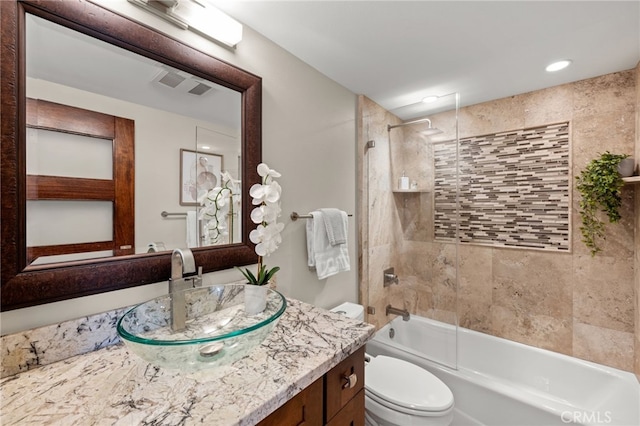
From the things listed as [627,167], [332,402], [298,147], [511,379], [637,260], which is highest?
[298,147]

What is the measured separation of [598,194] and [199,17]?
8.34ft

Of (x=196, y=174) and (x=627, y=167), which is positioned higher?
(x=627, y=167)

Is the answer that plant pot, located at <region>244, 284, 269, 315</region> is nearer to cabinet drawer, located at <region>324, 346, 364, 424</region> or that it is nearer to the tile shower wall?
cabinet drawer, located at <region>324, 346, 364, 424</region>

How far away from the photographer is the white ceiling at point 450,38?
3.92 feet

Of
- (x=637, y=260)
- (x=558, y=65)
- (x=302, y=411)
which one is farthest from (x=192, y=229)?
(x=637, y=260)

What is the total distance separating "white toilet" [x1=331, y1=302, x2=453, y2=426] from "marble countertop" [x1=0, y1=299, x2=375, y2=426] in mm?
720

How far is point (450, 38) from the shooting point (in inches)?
55.5

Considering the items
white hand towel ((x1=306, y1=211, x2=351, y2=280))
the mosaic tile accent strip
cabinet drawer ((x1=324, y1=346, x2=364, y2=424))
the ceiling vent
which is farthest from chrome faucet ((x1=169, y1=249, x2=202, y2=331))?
the mosaic tile accent strip

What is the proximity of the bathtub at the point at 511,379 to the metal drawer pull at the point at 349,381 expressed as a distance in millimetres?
1298

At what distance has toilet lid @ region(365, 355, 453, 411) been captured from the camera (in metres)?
1.35

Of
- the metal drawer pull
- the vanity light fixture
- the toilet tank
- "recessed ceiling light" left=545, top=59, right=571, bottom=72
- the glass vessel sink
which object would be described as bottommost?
the toilet tank

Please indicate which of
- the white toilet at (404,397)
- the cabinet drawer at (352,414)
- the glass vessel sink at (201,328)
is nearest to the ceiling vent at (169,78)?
the glass vessel sink at (201,328)

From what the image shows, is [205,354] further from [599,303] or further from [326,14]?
[599,303]

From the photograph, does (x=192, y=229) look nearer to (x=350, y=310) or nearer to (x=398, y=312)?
(x=350, y=310)
